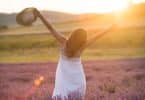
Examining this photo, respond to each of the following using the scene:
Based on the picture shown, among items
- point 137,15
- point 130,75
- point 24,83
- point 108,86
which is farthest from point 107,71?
point 137,15

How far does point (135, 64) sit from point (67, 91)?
10176 millimetres

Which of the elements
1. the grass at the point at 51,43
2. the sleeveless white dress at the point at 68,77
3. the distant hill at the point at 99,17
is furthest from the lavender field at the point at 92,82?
the grass at the point at 51,43

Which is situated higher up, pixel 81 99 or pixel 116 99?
pixel 81 99

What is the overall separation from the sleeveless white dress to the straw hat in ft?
2.16

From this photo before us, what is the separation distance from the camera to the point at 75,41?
6.81 m

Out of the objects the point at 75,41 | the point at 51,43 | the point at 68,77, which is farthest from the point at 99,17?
the point at 75,41

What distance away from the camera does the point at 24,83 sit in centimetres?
1405

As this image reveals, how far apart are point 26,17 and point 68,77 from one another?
3.11 ft

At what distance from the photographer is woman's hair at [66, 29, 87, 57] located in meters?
6.74

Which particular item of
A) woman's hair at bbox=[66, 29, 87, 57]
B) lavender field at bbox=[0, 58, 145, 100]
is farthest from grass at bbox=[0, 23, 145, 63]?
woman's hair at bbox=[66, 29, 87, 57]

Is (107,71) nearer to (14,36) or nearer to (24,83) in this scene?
(24,83)

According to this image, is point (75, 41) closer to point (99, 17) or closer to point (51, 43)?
point (51, 43)

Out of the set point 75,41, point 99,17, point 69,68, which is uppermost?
point 75,41

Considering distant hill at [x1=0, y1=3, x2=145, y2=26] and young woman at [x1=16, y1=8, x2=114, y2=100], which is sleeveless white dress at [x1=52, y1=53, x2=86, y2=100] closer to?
young woman at [x1=16, y1=8, x2=114, y2=100]
